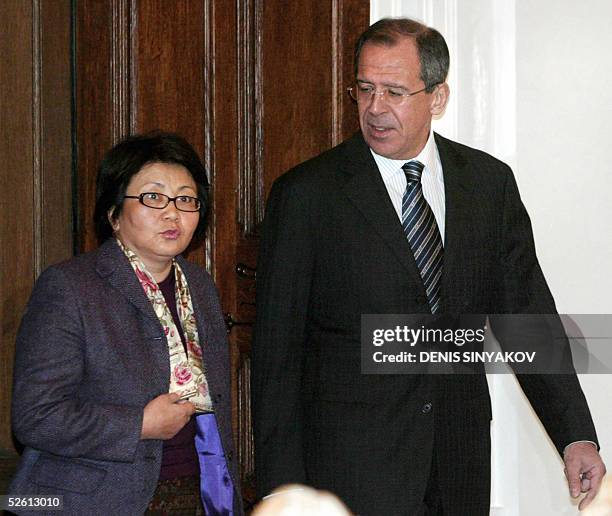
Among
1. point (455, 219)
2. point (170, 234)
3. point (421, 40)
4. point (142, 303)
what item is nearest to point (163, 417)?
point (142, 303)

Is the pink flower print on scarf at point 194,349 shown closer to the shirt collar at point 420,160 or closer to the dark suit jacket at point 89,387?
the dark suit jacket at point 89,387

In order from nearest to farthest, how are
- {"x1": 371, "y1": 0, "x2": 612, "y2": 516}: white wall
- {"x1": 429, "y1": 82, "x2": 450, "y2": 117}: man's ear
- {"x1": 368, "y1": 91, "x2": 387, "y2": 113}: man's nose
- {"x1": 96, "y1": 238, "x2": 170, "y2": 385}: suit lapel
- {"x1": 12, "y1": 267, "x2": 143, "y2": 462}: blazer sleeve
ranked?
{"x1": 12, "y1": 267, "x2": 143, "y2": 462}: blazer sleeve < {"x1": 96, "y1": 238, "x2": 170, "y2": 385}: suit lapel < {"x1": 368, "y1": 91, "x2": 387, "y2": 113}: man's nose < {"x1": 429, "y1": 82, "x2": 450, "y2": 117}: man's ear < {"x1": 371, "y1": 0, "x2": 612, "y2": 516}: white wall

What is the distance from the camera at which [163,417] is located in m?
2.34

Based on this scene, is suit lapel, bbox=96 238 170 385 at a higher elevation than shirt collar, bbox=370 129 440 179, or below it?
below

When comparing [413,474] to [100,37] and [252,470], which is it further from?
[100,37]

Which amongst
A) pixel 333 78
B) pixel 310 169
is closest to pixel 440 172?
pixel 310 169

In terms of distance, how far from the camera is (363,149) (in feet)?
8.95

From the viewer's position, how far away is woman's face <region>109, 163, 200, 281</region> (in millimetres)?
2537

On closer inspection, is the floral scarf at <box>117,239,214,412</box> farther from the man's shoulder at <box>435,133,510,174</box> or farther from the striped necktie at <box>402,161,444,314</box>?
the man's shoulder at <box>435,133,510,174</box>

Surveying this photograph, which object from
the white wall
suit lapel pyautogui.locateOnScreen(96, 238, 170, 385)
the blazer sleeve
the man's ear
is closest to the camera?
the blazer sleeve

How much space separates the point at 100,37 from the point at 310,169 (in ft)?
3.32

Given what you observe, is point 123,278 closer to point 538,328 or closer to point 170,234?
point 170,234

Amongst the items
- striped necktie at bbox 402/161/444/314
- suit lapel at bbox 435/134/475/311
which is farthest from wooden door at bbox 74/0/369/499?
striped necktie at bbox 402/161/444/314

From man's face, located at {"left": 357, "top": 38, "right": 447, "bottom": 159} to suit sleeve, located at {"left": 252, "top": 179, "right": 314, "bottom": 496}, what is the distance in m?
0.33
